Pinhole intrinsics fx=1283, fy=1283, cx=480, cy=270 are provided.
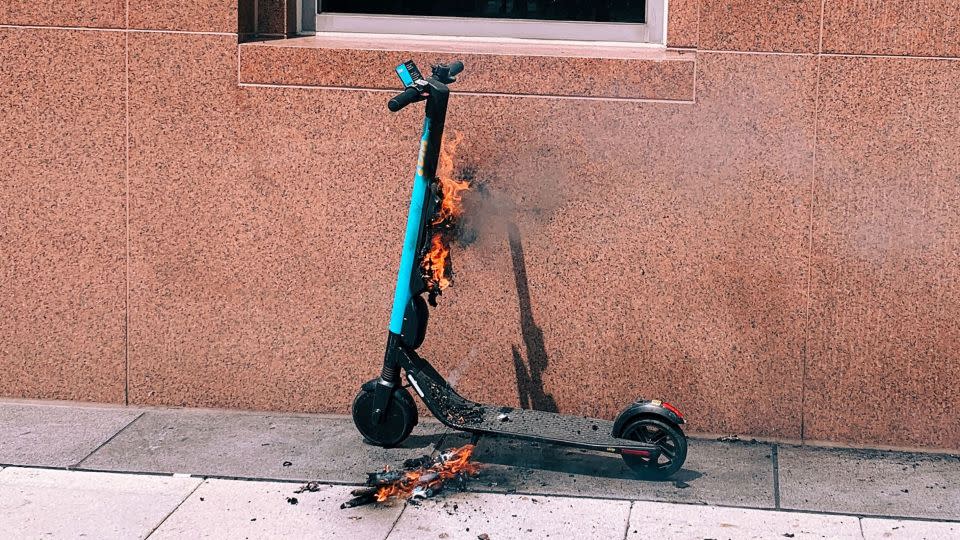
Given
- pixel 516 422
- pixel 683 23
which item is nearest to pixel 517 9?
pixel 683 23

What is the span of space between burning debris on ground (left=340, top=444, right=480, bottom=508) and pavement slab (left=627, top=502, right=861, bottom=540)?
73 centimetres

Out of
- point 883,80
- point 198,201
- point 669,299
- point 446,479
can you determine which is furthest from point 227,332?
point 883,80

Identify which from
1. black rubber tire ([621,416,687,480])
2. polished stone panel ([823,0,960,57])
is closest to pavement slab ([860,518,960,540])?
black rubber tire ([621,416,687,480])

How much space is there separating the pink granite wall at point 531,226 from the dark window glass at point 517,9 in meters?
0.35

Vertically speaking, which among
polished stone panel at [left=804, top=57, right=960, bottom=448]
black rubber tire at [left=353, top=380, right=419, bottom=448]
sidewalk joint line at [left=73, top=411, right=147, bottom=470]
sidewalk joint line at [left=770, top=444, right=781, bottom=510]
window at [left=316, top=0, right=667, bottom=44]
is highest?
window at [left=316, top=0, right=667, bottom=44]

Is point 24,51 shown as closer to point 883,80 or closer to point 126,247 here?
point 126,247

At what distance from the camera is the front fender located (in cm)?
517

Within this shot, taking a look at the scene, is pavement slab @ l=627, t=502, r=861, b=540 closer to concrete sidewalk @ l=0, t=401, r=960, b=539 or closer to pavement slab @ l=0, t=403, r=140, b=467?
concrete sidewalk @ l=0, t=401, r=960, b=539

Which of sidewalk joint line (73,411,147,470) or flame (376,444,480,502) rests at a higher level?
flame (376,444,480,502)

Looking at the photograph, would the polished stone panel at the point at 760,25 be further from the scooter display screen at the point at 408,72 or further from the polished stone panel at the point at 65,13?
the polished stone panel at the point at 65,13

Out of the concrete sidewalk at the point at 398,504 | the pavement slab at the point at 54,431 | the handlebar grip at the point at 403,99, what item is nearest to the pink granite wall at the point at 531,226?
the pavement slab at the point at 54,431

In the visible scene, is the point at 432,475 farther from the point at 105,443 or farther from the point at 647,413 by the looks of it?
the point at 105,443

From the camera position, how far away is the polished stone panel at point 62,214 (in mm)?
5824

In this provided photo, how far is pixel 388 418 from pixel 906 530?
2.10 metres
